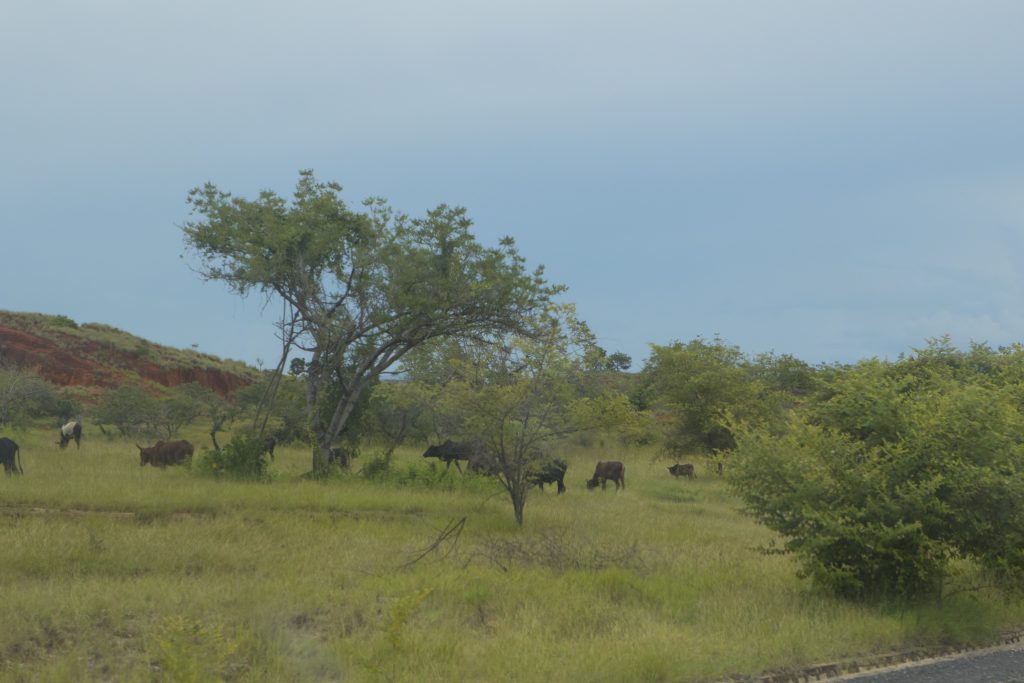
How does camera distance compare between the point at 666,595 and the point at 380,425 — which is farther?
the point at 380,425

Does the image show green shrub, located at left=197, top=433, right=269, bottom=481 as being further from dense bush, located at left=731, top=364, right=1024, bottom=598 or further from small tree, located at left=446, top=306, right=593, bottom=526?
dense bush, located at left=731, top=364, right=1024, bottom=598

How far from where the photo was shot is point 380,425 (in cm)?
4072

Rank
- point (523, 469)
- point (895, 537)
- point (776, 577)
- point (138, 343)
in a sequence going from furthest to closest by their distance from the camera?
point (138, 343)
point (523, 469)
point (776, 577)
point (895, 537)

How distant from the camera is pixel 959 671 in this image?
916 cm

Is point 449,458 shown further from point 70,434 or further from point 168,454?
point 70,434

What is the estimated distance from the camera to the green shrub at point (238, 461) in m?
22.7

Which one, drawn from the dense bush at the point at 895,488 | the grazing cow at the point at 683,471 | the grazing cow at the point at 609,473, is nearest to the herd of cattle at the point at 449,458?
the grazing cow at the point at 609,473

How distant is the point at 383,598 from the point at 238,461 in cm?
1301

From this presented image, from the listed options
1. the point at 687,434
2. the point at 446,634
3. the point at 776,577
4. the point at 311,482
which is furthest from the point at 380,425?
the point at 446,634

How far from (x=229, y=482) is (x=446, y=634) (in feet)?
43.7

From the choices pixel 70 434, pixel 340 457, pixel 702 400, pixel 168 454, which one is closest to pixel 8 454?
pixel 168 454

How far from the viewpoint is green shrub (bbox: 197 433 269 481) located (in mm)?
22656

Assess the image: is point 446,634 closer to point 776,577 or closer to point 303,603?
point 303,603

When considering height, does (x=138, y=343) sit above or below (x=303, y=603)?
above
